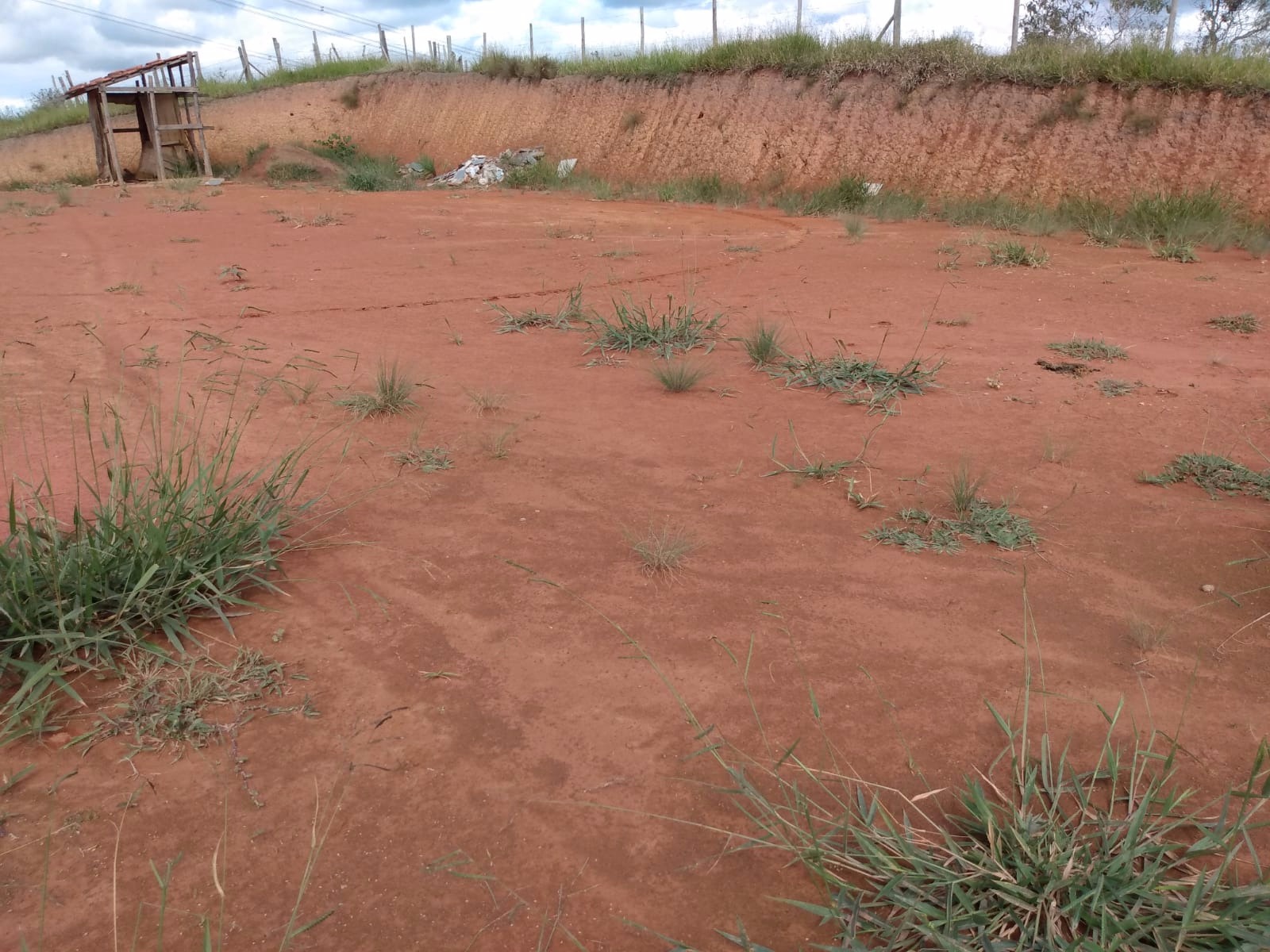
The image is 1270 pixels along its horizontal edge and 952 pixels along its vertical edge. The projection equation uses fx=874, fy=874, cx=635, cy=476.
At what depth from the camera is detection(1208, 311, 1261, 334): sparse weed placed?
652 cm

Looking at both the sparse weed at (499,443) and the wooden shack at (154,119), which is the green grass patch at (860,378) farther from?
the wooden shack at (154,119)

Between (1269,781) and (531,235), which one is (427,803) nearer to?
(1269,781)

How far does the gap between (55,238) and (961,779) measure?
12.4 m

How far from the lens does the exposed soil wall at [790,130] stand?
12711 mm

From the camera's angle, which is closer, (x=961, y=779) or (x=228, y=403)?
(x=961, y=779)

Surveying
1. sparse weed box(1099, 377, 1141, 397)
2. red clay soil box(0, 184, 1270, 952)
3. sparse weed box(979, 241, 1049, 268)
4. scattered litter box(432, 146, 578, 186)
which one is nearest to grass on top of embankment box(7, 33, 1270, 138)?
scattered litter box(432, 146, 578, 186)

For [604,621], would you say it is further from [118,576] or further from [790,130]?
[790,130]

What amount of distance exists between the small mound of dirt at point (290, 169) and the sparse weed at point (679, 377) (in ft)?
54.2

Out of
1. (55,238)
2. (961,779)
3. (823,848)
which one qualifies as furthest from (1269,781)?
(55,238)

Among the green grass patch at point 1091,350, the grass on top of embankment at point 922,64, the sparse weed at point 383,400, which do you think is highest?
the grass on top of embankment at point 922,64

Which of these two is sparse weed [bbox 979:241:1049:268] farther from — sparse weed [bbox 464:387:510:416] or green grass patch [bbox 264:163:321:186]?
green grass patch [bbox 264:163:321:186]

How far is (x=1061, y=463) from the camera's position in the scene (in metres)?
4.14

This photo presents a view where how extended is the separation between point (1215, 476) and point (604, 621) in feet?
9.58

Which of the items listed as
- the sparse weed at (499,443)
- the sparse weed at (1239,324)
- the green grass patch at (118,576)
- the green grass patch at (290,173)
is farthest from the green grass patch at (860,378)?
the green grass patch at (290,173)
